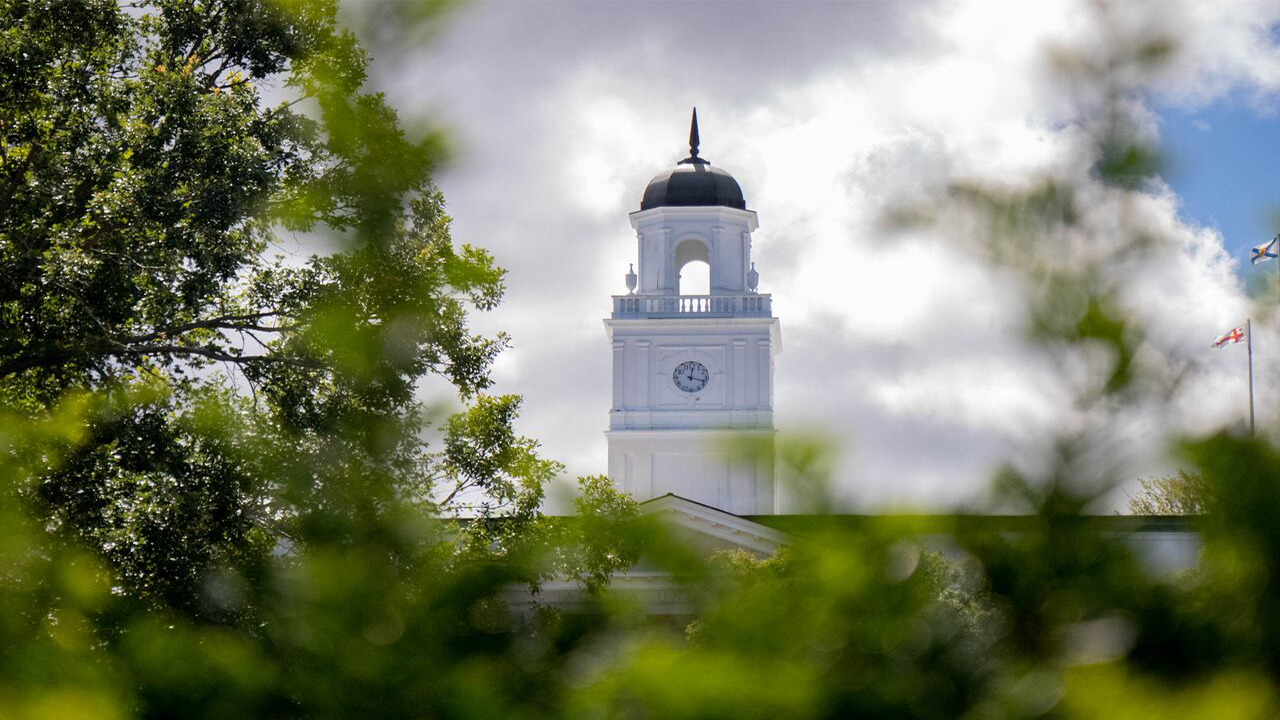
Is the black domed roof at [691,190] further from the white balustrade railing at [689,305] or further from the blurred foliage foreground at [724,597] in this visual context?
the blurred foliage foreground at [724,597]

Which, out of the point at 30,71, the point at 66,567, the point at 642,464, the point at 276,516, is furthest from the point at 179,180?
the point at 642,464

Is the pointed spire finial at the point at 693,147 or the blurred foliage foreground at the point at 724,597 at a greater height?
the pointed spire finial at the point at 693,147

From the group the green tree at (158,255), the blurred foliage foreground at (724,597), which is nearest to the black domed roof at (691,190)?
the green tree at (158,255)

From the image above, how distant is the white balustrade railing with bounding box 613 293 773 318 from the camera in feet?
→ 167

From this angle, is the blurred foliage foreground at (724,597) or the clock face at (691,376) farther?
the clock face at (691,376)

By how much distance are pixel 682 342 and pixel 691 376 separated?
135 cm

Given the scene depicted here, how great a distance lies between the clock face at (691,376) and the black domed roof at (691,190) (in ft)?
19.2

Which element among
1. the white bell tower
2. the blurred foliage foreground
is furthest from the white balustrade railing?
the blurred foliage foreground

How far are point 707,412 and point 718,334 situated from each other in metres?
2.95

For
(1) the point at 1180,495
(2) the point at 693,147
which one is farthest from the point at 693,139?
(1) the point at 1180,495

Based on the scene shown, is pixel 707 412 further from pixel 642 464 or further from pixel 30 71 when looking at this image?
pixel 30 71

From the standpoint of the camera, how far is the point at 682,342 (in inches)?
2025

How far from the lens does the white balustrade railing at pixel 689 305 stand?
167 ft

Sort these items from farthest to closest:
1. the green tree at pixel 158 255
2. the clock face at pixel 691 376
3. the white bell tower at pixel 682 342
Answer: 1. the clock face at pixel 691 376
2. the white bell tower at pixel 682 342
3. the green tree at pixel 158 255
